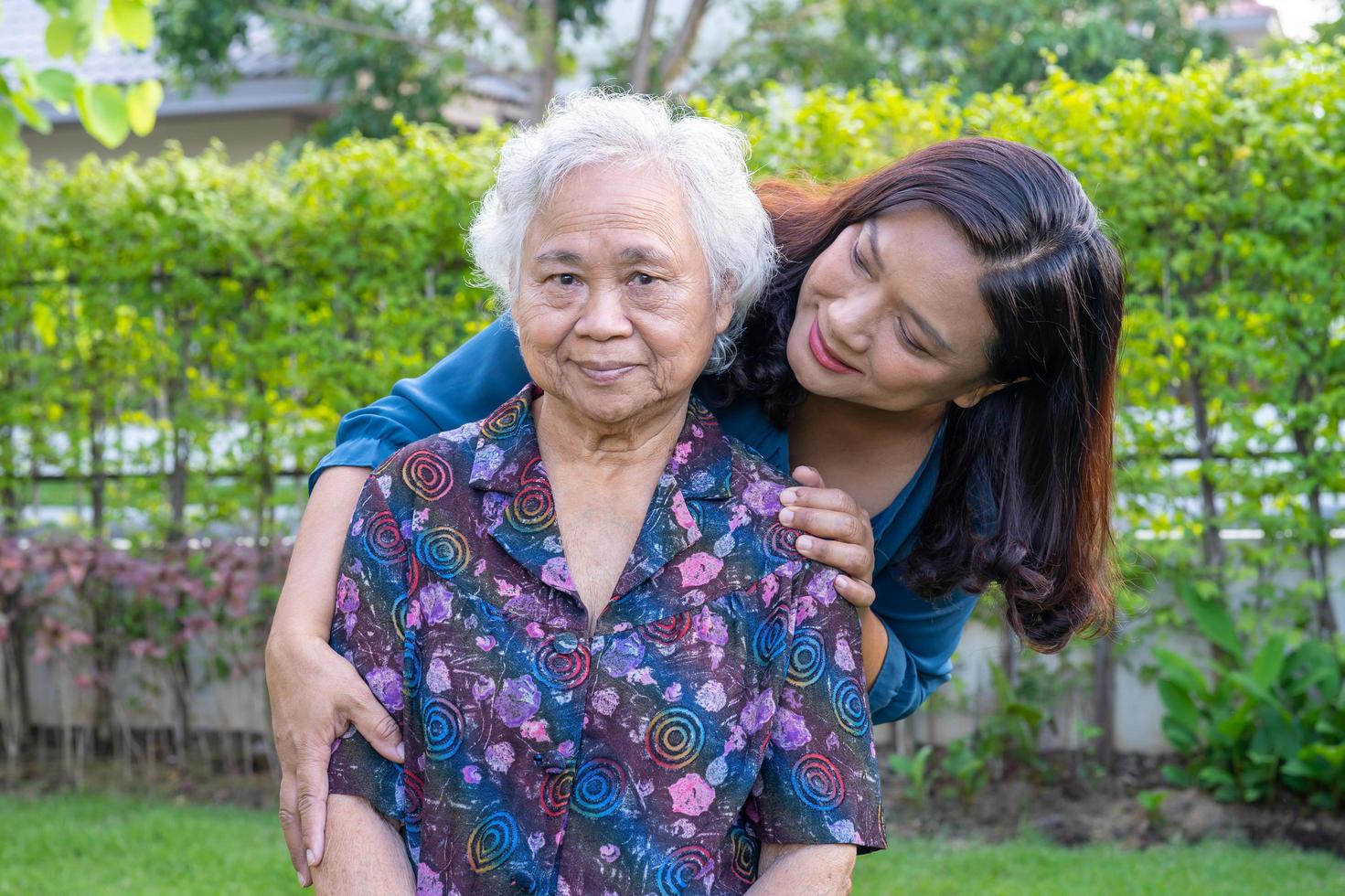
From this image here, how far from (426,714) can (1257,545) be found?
4.18 m

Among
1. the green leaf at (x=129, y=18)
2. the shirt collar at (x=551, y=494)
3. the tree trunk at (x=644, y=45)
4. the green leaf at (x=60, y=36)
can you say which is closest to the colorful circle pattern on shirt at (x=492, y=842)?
the shirt collar at (x=551, y=494)

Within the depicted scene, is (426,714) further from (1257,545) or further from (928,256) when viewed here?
(1257,545)

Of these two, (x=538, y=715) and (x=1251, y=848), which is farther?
(x=1251, y=848)

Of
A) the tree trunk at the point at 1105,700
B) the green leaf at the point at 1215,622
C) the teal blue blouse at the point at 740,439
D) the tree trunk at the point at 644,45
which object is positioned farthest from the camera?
the tree trunk at the point at 644,45

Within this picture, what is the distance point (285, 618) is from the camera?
217 cm

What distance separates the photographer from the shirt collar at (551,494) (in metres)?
2.06

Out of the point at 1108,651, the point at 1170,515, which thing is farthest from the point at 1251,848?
the point at 1170,515

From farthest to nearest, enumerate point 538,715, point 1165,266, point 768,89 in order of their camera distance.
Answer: point 768,89 → point 1165,266 → point 538,715

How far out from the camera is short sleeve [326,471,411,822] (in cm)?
206

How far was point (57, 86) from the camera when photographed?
387 centimetres

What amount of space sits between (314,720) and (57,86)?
2651 mm

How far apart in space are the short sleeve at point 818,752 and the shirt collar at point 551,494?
0.75ft

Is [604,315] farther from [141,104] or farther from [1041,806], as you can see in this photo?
[1041,806]

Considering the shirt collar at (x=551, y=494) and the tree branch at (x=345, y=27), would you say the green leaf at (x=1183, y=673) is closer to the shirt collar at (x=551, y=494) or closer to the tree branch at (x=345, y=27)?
the shirt collar at (x=551, y=494)
